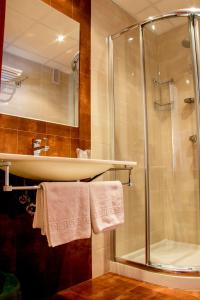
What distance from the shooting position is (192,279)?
5.73ft

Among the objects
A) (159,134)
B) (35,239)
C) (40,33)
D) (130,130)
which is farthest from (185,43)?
(35,239)

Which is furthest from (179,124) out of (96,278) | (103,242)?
(96,278)

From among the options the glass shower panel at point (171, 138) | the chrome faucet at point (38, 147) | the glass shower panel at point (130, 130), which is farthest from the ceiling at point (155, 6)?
the chrome faucet at point (38, 147)

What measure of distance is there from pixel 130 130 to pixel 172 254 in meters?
1.13

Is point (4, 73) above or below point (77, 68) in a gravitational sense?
below

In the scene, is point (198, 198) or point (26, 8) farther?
point (198, 198)

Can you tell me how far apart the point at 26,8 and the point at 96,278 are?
1.99m

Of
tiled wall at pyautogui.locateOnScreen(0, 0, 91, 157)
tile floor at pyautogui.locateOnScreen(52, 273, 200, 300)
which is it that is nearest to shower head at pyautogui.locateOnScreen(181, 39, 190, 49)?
tiled wall at pyautogui.locateOnScreen(0, 0, 91, 157)

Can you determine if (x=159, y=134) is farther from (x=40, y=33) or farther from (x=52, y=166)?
(x=52, y=166)

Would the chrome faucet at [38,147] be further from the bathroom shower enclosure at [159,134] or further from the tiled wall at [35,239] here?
the bathroom shower enclosure at [159,134]

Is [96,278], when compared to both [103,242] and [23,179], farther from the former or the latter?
[23,179]

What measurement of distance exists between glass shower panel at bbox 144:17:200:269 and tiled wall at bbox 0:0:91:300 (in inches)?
29.7

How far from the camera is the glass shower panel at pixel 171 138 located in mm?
2447

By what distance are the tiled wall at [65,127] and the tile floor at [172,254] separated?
0.96 m
